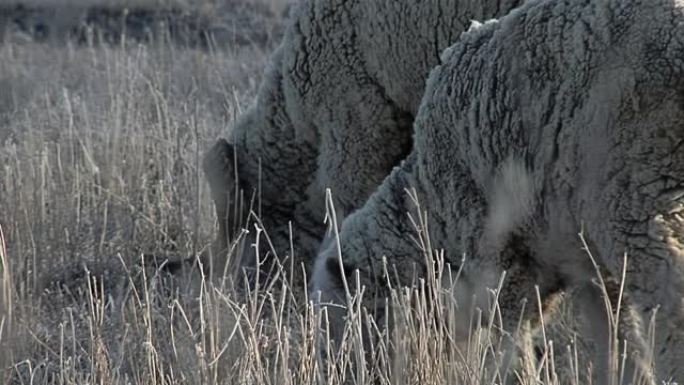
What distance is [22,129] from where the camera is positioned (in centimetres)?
1022

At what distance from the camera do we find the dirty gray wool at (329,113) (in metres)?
6.54

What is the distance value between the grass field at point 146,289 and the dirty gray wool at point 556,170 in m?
0.22

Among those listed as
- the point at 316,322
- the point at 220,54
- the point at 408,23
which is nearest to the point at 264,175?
the point at 408,23

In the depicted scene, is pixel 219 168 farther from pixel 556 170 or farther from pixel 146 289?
pixel 556 170

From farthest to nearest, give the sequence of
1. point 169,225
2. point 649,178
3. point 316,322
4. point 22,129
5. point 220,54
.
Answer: point 220,54 < point 22,129 < point 169,225 < point 316,322 < point 649,178

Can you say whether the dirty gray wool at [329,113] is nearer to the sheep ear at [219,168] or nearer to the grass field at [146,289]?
the sheep ear at [219,168]

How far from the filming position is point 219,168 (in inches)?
281

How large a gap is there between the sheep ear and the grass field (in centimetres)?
37

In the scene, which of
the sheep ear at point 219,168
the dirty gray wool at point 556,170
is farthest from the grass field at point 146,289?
the sheep ear at point 219,168

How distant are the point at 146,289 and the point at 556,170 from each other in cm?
150

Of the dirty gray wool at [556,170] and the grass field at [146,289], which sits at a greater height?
the dirty gray wool at [556,170]

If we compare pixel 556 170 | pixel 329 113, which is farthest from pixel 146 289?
pixel 329 113

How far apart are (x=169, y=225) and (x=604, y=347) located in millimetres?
3388

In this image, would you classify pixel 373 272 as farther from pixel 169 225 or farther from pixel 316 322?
pixel 169 225
